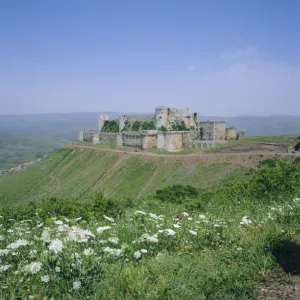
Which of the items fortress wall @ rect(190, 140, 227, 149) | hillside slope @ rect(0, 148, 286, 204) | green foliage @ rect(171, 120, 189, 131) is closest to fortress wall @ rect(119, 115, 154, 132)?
green foliage @ rect(171, 120, 189, 131)

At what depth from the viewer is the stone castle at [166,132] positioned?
56.0 metres

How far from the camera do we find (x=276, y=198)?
1396cm

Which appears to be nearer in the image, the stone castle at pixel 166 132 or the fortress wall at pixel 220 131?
the stone castle at pixel 166 132

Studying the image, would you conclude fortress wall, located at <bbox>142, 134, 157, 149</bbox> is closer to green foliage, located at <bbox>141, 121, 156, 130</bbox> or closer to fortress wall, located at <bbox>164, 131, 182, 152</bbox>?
fortress wall, located at <bbox>164, 131, 182, 152</bbox>

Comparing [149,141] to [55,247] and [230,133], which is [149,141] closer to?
[230,133]

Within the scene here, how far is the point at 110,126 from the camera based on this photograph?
75500 mm

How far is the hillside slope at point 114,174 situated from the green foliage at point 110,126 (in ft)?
35.7

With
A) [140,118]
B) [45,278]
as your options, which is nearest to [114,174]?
[140,118]

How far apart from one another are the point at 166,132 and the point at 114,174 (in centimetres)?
1234

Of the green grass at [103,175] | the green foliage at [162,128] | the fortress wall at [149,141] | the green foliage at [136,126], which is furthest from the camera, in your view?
the green foliage at [136,126]

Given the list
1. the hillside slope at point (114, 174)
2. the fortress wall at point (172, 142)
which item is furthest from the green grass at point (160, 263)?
the fortress wall at point (172, 142)

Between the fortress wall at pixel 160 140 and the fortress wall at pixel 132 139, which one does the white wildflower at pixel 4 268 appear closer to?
the fortress wall at pixel 160 140

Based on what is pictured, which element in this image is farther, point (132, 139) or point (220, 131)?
point (132, 139)

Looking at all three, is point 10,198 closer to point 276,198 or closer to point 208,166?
point 208,166
